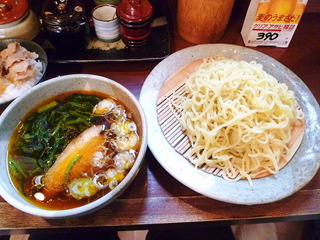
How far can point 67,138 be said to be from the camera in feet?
4.22

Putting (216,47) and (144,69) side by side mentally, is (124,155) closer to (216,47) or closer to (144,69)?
(144,69)

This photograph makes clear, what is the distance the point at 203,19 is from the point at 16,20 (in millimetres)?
1131

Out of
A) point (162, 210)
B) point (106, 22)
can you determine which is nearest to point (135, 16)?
point (106, 22)

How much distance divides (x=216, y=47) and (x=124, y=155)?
3.17ft

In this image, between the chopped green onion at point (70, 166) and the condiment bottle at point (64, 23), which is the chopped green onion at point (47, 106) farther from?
the condiment bottle at point (64, 23)

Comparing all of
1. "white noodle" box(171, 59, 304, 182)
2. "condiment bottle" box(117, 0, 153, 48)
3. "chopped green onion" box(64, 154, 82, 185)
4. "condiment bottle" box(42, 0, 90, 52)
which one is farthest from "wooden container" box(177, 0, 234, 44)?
"chopped green onion" box(64, 154, 82, 185)

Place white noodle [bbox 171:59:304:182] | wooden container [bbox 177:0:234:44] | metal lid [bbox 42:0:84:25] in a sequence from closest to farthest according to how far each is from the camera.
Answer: white noodle [bbox 171:59:304:182] → metal lid [bbox 42:0:84:25] → wooden container [bbox 177:0:234:44]

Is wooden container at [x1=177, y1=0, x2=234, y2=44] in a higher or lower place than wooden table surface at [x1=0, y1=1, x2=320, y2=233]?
higher

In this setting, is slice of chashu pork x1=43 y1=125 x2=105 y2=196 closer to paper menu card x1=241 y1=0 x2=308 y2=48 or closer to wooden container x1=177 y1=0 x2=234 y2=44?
wooden container x1=177 y1=0 x2=234 y2=44

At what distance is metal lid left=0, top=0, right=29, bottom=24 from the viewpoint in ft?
5.25

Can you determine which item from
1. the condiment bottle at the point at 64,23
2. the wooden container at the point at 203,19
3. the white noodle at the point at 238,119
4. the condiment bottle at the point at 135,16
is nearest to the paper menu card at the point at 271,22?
the wooden container at the point at 203,19

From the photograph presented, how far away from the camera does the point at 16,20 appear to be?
1629 millimetres

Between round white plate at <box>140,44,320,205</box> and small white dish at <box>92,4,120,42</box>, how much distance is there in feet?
1.39

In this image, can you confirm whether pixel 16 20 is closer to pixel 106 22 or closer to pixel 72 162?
pixel 106 22
